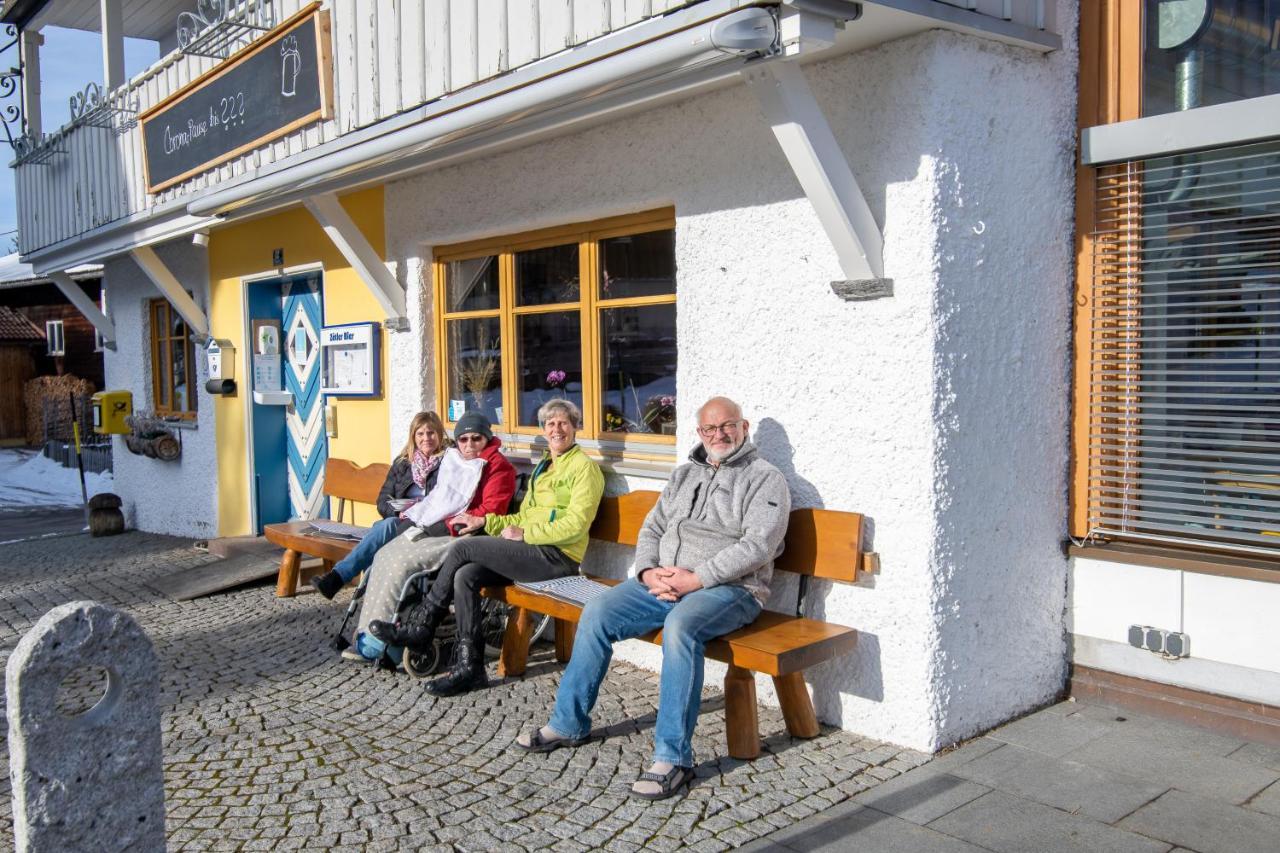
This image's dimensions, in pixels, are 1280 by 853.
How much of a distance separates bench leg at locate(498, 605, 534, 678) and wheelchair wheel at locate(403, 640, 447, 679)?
0.32 m

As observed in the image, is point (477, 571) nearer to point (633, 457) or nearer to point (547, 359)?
point (633, 457)

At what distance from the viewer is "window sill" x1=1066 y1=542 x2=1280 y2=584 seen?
4164 mm

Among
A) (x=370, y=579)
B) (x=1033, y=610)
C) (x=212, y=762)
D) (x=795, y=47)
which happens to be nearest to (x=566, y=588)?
(x=370, y=579)

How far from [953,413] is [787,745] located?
143cm

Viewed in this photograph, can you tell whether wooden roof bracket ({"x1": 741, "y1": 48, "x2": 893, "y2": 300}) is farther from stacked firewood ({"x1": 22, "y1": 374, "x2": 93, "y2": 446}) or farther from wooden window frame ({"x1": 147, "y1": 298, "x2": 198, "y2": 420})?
stacked firewood ({"x1": 22, "y1": 374, "x2": 93, "y2": 446})

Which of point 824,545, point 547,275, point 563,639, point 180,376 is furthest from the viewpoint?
point 180,376

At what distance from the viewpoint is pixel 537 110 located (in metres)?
4.50

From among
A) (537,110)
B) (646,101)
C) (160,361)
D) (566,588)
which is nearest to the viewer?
(646,101)

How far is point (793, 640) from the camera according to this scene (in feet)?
13.6

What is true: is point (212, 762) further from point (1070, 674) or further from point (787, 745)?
point (1070, 674)

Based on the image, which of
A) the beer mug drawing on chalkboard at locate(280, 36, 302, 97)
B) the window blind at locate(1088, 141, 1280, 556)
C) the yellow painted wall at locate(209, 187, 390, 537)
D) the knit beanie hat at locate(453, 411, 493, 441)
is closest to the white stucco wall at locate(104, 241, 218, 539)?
the yellow painted wall at locate(209, 187, 390, 537)

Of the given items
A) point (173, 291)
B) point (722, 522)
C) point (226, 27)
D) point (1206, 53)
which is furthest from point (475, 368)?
point (1206, 53)

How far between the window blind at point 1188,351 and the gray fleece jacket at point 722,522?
1.43 meters

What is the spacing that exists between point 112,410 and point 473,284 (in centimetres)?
586
